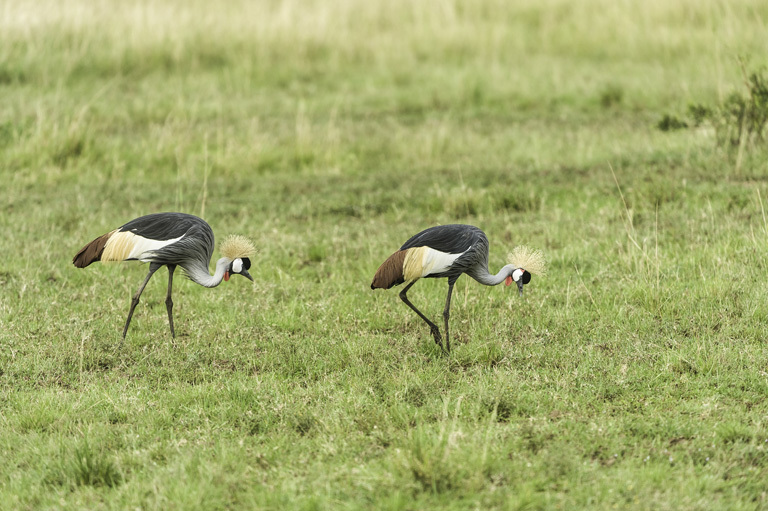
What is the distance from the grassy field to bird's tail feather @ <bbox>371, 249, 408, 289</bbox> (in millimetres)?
589

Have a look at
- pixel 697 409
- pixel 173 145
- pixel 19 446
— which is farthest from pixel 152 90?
pixel 697 409

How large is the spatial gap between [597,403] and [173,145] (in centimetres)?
771

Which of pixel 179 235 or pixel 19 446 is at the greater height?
pixel 179 235

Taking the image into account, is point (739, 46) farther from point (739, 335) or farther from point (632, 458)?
point (632, 458)

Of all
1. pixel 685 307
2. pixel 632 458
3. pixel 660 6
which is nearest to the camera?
pixel 632 458

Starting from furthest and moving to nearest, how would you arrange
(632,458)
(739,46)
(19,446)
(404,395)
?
(739,46) < (404,395) < (19,446) < (632,458)

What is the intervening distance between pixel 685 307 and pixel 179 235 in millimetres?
3619

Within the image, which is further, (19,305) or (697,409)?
(19,305)

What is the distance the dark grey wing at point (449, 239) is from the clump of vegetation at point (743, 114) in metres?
5.13

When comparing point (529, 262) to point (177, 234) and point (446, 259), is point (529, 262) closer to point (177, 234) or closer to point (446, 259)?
point (446, 259)

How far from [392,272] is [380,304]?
137 centimetres

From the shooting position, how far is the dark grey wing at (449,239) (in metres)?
5.28

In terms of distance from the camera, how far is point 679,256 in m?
7.14

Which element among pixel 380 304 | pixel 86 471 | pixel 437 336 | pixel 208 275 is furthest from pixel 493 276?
pixel 86 471
